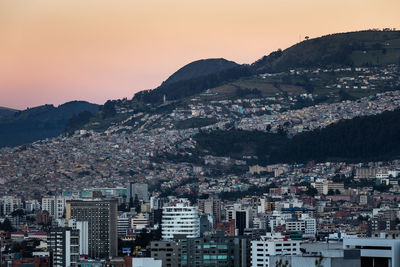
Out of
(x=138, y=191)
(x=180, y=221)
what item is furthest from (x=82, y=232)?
(x=138, y=191)

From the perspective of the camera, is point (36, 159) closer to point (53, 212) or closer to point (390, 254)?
point (53, 212)

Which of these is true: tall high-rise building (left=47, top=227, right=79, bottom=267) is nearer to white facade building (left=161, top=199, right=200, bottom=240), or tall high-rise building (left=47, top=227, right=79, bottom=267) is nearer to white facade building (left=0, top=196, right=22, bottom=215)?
white facade building (left=161, top=199, right=200, bottom=240)

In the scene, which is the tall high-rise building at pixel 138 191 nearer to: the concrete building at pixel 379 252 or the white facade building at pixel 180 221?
the white facade building at pixel 180 221

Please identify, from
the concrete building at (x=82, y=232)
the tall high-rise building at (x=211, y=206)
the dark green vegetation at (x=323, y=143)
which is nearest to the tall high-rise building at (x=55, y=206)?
the tall high-rise building at (x=211, y=206)

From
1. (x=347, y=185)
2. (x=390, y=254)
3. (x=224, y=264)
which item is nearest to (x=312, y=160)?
(x=347, y=185)

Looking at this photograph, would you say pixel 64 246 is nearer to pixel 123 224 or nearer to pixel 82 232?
pixel 82 232
